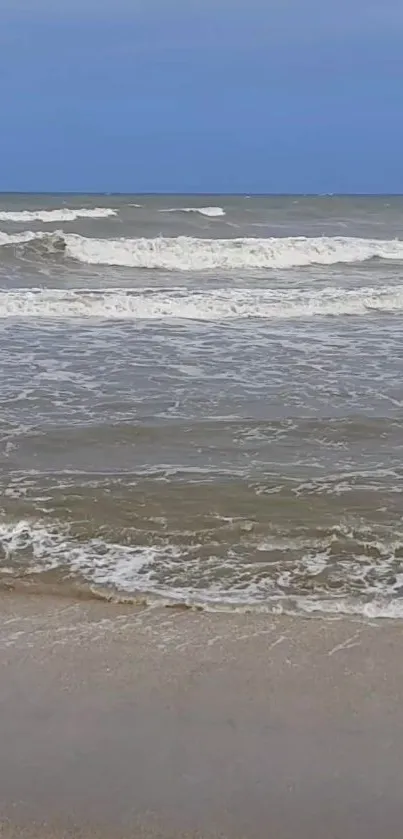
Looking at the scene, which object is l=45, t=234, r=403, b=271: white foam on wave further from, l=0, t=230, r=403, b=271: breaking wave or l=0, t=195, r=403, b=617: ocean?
l=0, t=195, r=403, b=617: ocean

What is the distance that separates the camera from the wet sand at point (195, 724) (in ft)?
8.35

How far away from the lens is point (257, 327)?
11484mm

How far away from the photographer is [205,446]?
20.5ft

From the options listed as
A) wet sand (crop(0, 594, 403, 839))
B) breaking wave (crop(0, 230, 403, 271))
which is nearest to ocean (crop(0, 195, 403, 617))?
wet sand (crop(0, 594, 403, 839))

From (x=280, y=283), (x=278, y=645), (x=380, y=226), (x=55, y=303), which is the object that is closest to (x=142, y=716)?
(x=278, y=645)

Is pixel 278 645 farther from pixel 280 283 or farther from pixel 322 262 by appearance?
pixel 322 262

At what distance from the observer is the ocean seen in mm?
4320

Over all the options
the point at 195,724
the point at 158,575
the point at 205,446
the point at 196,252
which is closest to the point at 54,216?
the point at 196,252

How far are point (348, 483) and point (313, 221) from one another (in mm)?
26864

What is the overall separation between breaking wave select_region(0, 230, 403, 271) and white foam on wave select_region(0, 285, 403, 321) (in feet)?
17.6

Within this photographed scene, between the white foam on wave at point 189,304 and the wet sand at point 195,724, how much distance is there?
28.8ft

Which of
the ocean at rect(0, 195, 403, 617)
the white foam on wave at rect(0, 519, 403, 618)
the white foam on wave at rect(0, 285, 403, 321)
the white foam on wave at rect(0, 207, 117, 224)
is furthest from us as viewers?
the white foam on wave at rect(0, 207, 117, 224)

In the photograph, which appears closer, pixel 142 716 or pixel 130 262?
pixel 142 716

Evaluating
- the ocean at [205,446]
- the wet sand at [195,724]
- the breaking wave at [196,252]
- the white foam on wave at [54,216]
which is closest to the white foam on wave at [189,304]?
the ocean at [205,446]
